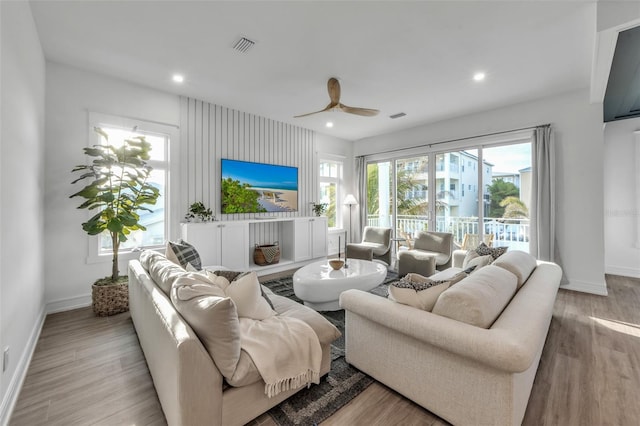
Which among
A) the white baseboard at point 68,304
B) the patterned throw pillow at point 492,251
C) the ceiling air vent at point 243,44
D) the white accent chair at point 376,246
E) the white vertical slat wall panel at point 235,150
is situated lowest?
the white baseboard at point 68,304

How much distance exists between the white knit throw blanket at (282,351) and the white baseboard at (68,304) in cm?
277

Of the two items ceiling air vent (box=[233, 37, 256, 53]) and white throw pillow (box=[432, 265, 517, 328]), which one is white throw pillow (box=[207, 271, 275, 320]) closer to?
white throw pillow (box=[432, 265, 517, 328])

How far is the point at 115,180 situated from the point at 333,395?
3156 millimetres

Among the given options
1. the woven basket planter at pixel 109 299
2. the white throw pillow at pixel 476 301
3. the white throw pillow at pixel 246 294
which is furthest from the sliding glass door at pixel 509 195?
the woven basket planter at pixel 109 299

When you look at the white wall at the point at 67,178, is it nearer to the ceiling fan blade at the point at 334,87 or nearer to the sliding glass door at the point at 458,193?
the ceiling fan blade at the point at 334,87

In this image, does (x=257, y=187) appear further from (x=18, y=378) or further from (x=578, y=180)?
(x=578, y=180)

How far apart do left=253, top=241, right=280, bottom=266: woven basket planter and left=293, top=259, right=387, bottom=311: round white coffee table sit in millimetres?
1544

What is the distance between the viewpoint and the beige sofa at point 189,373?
121cm

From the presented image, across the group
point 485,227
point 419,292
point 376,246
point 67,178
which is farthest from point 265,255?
point 485,227

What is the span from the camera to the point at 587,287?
146 inches

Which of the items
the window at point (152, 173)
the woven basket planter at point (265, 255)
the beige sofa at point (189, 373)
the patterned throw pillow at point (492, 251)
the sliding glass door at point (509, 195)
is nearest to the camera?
the beige sofa at point (189, 373)

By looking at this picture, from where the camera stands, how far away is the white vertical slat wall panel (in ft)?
13.2

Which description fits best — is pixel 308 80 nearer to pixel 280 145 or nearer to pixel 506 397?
pixel 280 145

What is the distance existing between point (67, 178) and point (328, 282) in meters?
3.19
